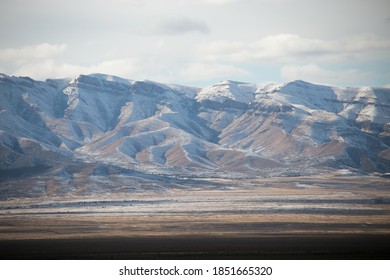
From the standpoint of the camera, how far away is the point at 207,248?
109 m

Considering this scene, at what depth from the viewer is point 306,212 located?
168750 millimetres

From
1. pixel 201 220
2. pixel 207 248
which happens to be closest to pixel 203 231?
pixel 201 220

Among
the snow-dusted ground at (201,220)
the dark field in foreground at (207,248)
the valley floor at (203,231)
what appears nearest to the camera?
the dark field in foreground at (207,248)

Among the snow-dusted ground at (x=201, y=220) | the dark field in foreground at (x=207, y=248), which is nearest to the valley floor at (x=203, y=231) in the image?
the snow-dusted ground at (x=201, y=220)

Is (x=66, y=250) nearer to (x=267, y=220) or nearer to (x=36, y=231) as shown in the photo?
(x=36, y=231)

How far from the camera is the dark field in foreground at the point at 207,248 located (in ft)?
334

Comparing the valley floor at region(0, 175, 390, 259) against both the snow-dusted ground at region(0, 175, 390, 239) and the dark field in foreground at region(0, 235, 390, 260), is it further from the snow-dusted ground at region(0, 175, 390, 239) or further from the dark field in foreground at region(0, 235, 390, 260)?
the dark field in foreground at region(0, 235, 390, 260)

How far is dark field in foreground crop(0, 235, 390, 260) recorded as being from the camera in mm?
101812

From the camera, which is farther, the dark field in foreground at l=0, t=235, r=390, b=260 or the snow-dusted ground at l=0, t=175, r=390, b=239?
the snow-dusted ground at l=0, t=175, r=390, b=239

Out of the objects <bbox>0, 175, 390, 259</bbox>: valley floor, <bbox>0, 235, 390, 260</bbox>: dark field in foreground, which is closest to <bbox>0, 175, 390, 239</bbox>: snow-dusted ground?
<bbox>0, 175, 390, 259</bbox>: valley floor

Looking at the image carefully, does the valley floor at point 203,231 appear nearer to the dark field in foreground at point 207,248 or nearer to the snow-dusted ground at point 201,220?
the snow-dusted ground at point 201,220
